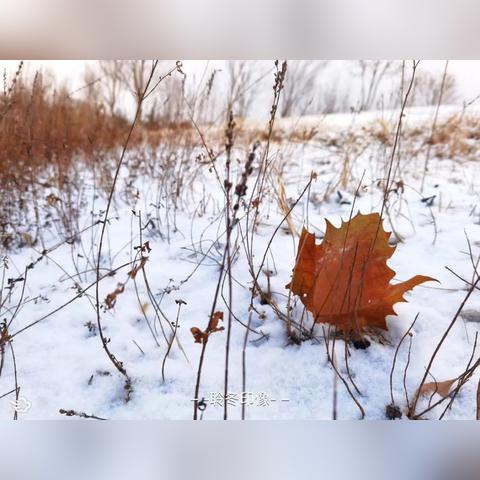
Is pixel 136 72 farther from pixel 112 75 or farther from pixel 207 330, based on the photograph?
pixel 207 330

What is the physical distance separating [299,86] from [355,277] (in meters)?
0.92

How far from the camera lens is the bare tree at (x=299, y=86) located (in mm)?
1100

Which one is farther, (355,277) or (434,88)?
(434,88)

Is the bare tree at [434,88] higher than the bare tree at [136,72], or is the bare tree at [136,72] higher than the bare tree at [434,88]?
the bare tree at [434,88]

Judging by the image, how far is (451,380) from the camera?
0.83 meters

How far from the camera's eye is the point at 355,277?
0.87 meters

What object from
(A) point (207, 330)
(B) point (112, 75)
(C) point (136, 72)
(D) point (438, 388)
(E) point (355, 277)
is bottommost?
(D) point (438, 388)

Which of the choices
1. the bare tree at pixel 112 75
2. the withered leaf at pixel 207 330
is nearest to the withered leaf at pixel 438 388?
the withered leaf at pixel 207 330

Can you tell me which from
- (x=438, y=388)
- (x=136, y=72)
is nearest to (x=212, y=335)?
(x=438, y=388)

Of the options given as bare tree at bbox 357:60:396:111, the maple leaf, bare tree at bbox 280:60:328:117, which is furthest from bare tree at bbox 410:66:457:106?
the maple leaf

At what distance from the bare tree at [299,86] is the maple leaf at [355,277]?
490mm

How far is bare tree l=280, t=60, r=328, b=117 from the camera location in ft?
3.61

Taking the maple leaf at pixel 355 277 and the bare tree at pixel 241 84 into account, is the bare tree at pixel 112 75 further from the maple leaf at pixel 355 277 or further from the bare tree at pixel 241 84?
the maple leaf at pixel 355 277
